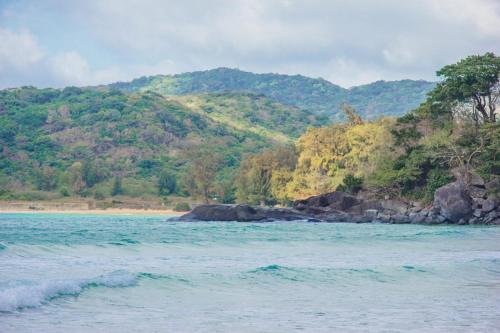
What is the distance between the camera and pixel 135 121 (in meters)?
151

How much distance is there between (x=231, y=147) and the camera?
149 m

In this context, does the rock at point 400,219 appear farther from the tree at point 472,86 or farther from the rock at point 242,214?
the tree at point 472,86

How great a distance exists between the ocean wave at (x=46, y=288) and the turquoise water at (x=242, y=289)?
0.08 ft

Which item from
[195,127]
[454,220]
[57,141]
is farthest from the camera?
[195,127]

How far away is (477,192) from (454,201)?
8.55 ft

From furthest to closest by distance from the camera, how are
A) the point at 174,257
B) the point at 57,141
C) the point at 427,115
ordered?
the point at 57,141 → the point at 427,115 → the point at 174,257

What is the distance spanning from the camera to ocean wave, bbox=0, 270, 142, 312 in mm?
13664

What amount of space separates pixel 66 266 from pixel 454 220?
41862mm

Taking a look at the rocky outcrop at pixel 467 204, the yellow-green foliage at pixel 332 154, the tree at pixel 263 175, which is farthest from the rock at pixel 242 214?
the tree at pixel 263 175

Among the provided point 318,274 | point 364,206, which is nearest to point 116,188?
point 364,206

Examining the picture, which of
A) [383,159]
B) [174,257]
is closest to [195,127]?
[383,159]

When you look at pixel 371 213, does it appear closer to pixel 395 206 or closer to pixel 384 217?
pixel 384 217

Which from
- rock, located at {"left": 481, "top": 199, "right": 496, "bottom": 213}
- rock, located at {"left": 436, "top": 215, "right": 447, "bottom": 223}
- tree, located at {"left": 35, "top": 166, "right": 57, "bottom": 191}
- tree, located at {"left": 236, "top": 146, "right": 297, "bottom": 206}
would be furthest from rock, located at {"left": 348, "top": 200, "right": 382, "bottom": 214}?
tree, located at {"left": 35, "top": 166, "right": 57, "bottom": 191}

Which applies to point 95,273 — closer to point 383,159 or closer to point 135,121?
point 383,159
